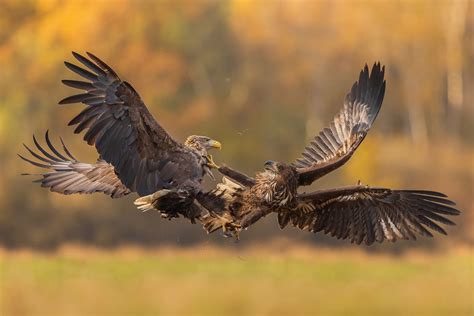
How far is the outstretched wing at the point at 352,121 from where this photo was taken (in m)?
9.68

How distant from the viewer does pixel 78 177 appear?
32.0ft

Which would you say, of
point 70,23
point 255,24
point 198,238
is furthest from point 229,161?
point 255,24

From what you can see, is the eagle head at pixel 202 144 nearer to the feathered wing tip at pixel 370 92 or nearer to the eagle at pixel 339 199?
the eagle at pixel 339 199

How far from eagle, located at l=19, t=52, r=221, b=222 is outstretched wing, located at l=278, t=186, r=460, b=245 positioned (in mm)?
829

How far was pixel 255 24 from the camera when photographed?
2842 centimetres

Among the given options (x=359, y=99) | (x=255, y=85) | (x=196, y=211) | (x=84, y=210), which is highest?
(x=255, y=85)

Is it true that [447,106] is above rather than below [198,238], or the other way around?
above

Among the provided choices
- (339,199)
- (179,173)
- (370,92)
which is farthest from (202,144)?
(370,92)

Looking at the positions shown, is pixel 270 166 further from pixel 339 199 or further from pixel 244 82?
pixel 244 82

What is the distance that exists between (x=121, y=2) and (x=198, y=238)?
7.56 meters

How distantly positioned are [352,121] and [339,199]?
2.44 ft

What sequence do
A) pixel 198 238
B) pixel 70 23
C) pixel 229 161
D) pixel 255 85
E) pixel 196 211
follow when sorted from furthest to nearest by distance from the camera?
pixel 255 85
pixel 70 23
pixel 229 161
pixel 198 238
pixel 196 211

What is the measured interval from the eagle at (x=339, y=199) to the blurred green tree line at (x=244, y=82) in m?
10.5

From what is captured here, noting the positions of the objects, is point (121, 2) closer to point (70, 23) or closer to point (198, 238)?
point (70, 23)
